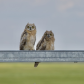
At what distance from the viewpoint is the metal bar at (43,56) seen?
5.17 metres

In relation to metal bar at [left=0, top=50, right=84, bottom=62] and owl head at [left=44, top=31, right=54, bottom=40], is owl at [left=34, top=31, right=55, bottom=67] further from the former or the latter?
metal bar at [left=0, top=50, right=84, bottom=62]

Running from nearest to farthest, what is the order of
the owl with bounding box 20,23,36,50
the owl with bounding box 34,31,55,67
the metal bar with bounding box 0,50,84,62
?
1. the metal bar with bounding box 0,50,84,62
2. the owl with bounding box 20,23,36,50
3. the owl with bounding box 34,31,55,67

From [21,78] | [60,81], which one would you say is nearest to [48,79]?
[60,81]

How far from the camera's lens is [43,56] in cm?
525

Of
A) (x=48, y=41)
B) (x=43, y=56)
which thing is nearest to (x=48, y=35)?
(x=48, y=41)

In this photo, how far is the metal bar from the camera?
5.17m

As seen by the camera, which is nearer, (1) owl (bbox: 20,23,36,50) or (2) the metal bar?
(2) the metal bar

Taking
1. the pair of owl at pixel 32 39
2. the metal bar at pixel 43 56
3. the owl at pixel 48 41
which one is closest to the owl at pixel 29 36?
the pair of owl at pixel 32 39

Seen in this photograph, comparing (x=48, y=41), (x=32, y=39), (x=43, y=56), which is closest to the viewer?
(x=43, y=56)

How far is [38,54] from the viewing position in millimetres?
5242

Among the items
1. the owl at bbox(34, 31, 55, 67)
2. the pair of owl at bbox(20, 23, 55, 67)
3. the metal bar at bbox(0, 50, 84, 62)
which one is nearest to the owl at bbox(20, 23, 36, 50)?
the pair of owl at bbox(20, 23, 55, 67)

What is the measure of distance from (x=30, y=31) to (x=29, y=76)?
194cm

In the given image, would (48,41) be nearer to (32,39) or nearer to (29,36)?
(32,39)

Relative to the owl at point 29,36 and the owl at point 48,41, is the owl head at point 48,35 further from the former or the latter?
the owl at point 29,36
